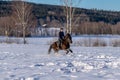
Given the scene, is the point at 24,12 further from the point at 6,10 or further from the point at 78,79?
the point at 6,10

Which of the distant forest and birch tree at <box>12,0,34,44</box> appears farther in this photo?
the distant forest

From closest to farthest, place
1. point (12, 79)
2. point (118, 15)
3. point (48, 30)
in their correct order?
point (12, 79)
point (48, 30)
point (118, 15)

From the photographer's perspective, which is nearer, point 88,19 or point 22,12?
point 22,12

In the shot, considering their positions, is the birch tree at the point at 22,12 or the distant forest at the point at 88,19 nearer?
the birch tree at the point at 22,12

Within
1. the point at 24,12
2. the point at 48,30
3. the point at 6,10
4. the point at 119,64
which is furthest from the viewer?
the point at 48,30

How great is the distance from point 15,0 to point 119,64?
39.2m

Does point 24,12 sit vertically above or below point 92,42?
above

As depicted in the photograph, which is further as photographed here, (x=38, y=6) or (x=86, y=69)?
(x=38, y=6)

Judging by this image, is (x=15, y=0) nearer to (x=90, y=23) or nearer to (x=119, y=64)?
(x=119, y=64)

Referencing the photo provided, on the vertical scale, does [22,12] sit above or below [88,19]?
above

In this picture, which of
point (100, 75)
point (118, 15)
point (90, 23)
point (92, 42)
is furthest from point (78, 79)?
point (118, 15)

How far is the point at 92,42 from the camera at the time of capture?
135ft

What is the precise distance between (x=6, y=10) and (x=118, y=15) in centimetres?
4968

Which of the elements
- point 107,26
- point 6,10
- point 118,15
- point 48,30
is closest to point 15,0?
point 6,10
